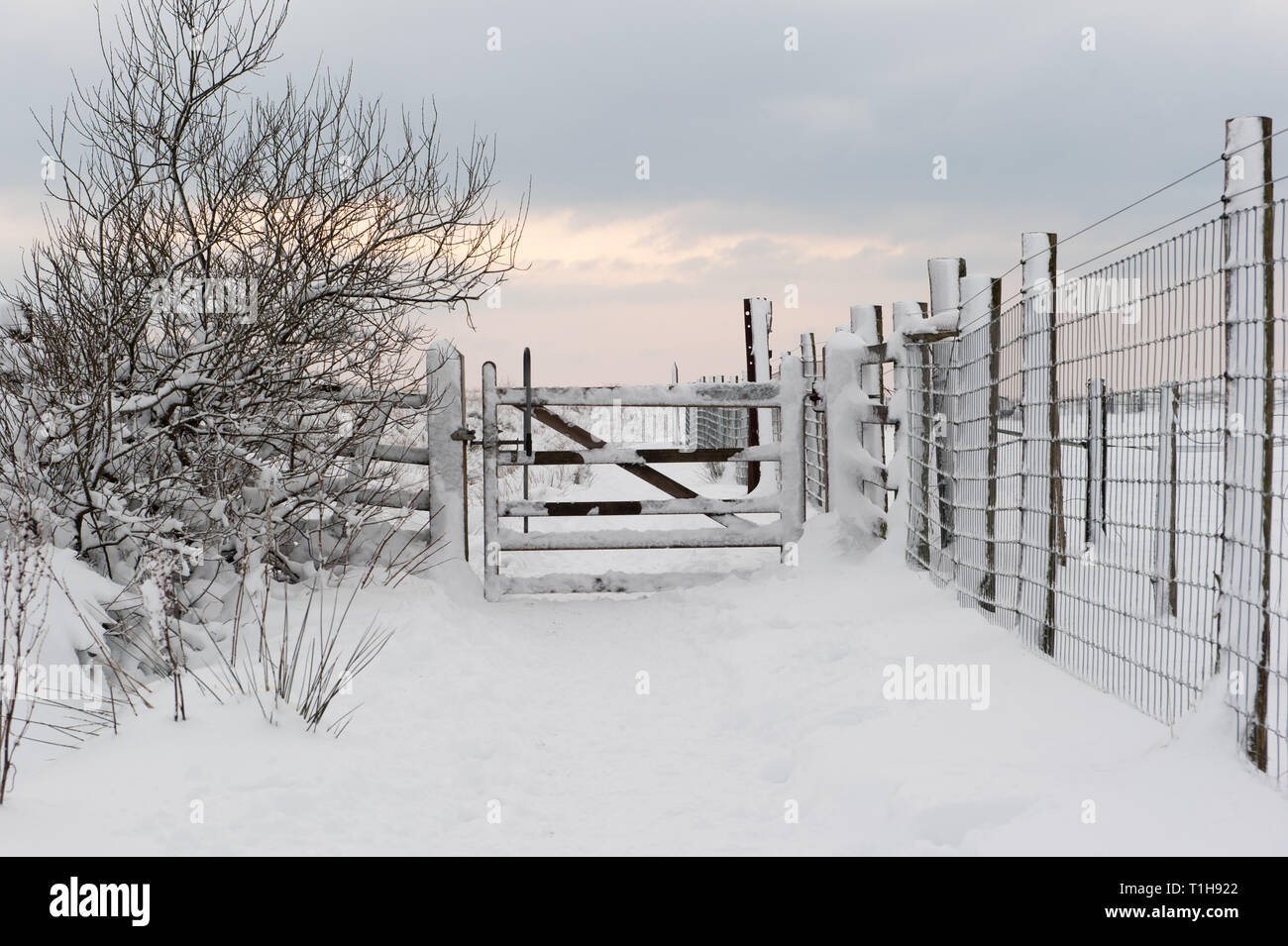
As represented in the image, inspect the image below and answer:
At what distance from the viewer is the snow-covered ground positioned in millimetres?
3436

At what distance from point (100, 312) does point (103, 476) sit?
1.00 metres

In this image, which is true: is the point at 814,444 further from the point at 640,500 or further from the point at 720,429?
the point at 720,429

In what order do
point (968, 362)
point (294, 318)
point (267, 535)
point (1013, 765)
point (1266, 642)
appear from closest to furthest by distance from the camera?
1. point (1266, 642)
2. point (1013, 765)
3. point (267, 535)
4. point (968, 362)
5. point (294, 318)

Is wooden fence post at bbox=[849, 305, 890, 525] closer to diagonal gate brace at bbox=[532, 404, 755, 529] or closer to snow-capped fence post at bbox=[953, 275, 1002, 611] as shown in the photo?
diagonal gate brace at bbox=[532, 404, 755, 529]

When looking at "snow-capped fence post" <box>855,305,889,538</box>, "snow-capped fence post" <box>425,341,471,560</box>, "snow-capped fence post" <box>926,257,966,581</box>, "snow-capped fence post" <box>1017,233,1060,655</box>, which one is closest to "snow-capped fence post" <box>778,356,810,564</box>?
"snow-capped fence post" <box>855,305,889,538</box>

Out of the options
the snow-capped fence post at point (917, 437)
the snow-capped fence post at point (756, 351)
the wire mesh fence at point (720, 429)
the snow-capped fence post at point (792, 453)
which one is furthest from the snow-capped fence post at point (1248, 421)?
the wire mesh fence at point (720, 429)

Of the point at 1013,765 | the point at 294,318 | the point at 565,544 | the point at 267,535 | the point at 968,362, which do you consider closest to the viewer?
the point at 1013,765

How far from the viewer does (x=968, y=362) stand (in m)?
6.28

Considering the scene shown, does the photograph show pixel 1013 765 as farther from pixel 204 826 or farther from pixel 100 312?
pixel 100 312

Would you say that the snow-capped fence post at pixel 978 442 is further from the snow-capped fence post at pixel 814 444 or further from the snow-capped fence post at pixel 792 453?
the snow-capped fence post at pixel 814 444

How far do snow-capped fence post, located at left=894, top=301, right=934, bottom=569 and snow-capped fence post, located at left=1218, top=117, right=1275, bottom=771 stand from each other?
3.50 meters

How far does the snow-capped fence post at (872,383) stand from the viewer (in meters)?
8.58

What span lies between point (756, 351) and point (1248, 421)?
35.9 feet
